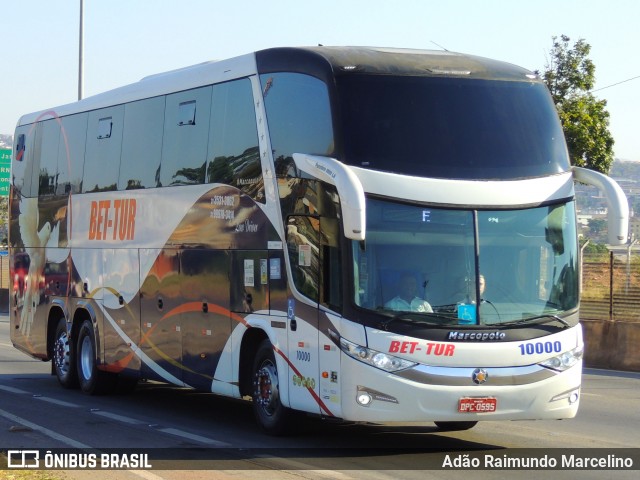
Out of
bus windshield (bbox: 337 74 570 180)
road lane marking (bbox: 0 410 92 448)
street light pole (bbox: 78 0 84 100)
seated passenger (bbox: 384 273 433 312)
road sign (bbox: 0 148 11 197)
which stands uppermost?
street light pole (bbox: 78 0 84 100)

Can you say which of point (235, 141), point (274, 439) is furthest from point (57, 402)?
point (235, 141)

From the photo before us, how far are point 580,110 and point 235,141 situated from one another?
64.8 feet

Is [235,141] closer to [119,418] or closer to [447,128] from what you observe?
[447,128]

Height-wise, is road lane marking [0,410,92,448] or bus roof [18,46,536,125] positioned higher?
bus roof [18,46,536,125]

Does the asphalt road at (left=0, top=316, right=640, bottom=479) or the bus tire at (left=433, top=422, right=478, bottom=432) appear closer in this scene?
the asphalt road at (left=0, top=316, right=640, bottom=479)

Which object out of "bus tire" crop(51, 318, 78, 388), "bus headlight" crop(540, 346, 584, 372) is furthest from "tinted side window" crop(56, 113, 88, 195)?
"bus headlight" crop(540, 346, 584, 372)

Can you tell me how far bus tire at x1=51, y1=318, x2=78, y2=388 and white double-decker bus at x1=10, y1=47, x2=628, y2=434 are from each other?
4452 mm

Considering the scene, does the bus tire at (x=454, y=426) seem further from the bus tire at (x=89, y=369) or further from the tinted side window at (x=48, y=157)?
the tinted side window at (x=48, y=157)

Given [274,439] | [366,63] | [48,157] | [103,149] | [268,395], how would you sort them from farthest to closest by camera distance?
[48,157]
[103,149]
[268,395]
[274,439]
[366,63]

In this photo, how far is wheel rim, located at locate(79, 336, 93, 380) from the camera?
1744cm

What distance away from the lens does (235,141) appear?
42.7 ft

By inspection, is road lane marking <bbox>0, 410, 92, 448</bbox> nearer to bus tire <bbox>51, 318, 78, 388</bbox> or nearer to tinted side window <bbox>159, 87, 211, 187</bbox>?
bus tire <bbox>51, 318, 78, 388</bbox>

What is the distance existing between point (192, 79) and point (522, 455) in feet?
21.8

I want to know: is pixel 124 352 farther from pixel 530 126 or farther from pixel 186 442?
pixel 530 126
